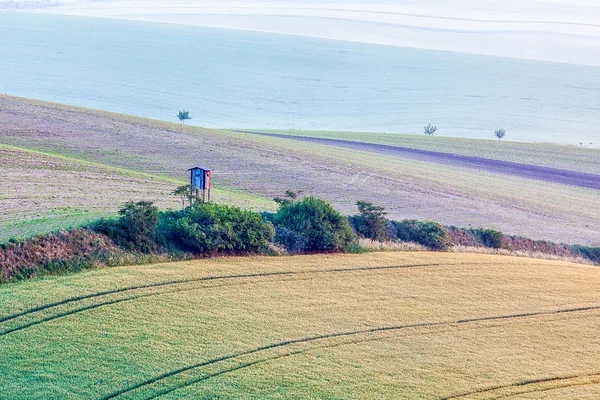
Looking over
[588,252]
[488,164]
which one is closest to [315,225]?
[588,252]

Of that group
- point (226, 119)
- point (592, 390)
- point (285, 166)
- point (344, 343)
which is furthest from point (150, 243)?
point (226, 119)

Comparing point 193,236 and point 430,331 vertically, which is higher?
point 193,236

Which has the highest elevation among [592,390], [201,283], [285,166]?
[285,166]

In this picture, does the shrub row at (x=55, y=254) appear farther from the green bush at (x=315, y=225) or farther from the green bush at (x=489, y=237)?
the green bush at (x=489, y=237)

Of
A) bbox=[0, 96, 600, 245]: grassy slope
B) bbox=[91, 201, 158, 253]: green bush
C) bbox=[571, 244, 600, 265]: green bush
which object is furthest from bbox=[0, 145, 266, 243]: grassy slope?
bbox=[571, 244, 600, 265]: green bush

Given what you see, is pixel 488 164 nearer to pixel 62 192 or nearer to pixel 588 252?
pixel 588 252

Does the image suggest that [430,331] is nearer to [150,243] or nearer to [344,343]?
[344,343]

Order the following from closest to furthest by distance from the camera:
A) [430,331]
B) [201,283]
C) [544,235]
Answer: [430,331], [201,283], [544,235]

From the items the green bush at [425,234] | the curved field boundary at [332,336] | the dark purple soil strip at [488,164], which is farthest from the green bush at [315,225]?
the dark purple soil strip at [488,164]
